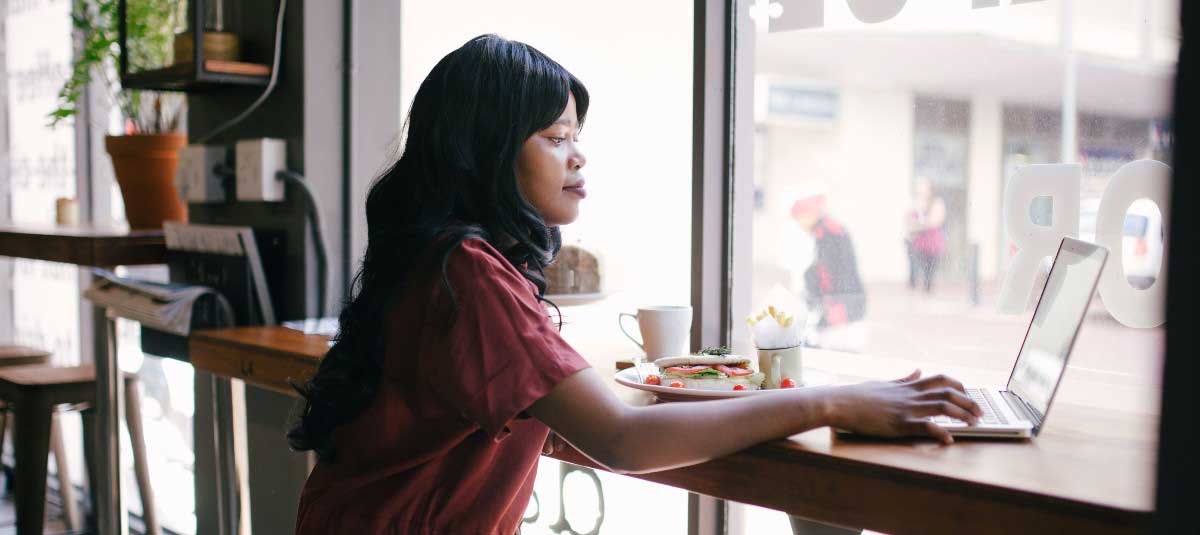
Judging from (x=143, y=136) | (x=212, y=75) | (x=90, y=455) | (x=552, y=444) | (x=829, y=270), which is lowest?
(x=90, y=455)

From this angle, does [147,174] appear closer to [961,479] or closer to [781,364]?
[781,364]

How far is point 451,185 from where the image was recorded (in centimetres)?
117

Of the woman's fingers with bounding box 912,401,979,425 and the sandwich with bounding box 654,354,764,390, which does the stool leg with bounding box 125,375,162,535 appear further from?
the woman's fingers with bounding box 912,401,979,425

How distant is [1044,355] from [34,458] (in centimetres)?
255

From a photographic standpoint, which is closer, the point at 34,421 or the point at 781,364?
the point at 781,364

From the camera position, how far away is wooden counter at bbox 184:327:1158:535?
0.91 metres

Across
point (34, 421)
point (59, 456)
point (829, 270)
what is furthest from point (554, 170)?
point (59, 456)

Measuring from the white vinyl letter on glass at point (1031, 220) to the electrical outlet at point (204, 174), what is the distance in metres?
1.95

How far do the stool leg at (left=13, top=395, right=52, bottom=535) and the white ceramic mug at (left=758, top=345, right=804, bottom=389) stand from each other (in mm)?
2158

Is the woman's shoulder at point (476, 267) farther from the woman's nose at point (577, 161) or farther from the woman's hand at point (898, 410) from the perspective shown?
the woman's hand at point (898, 410)

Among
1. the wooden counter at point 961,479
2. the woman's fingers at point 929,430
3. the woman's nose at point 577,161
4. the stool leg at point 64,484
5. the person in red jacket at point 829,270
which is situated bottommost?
the stool leg at point 64,484

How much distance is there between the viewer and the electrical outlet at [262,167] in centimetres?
245

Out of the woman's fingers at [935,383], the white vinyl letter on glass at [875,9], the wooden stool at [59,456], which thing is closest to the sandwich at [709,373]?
the woman's fingers at [935,383]

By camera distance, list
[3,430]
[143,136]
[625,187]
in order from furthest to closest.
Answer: [3,430], [143,136], [625,187]
